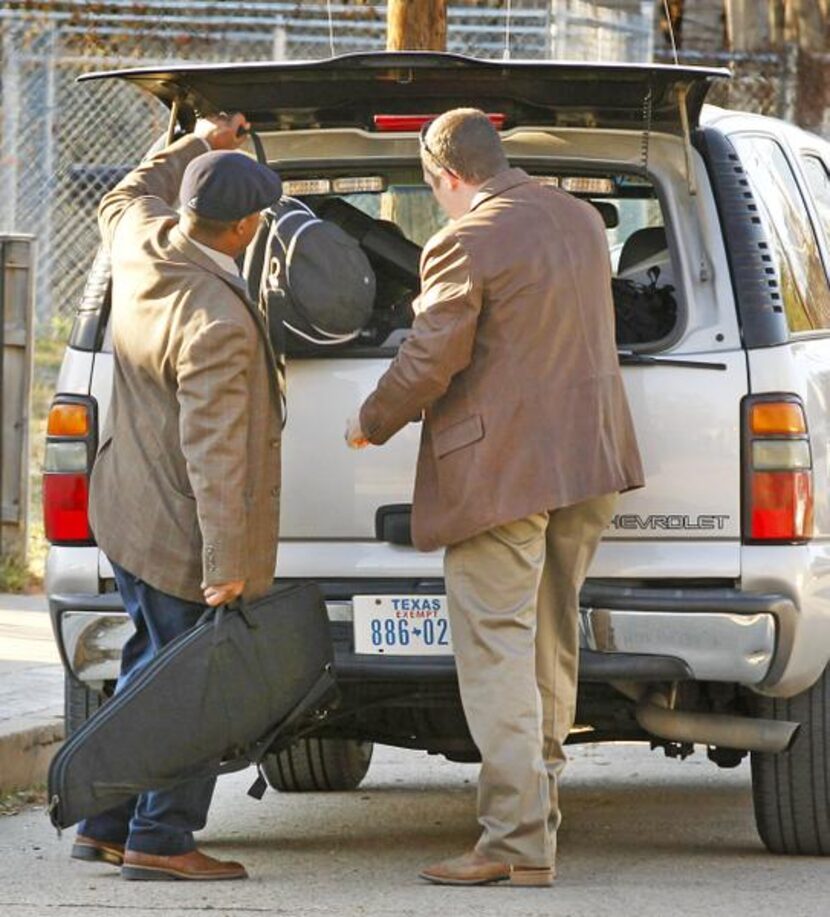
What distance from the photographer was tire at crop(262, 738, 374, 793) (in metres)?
7.76

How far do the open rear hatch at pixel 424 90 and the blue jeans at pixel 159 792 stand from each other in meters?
1.27

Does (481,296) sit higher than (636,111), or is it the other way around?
(636,111)

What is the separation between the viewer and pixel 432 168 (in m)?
5.91

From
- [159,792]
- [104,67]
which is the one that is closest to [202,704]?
[159,792]

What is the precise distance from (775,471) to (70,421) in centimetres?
181

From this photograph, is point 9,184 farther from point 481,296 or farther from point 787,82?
point 481,296

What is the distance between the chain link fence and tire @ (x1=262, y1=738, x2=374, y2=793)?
7.40 metres

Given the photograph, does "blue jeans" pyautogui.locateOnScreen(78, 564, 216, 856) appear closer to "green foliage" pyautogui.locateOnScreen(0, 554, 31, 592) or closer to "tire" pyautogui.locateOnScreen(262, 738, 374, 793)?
"tire" pyautogui.locateOnScreen(262, 738, 374, 793)

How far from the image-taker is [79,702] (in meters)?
6.49

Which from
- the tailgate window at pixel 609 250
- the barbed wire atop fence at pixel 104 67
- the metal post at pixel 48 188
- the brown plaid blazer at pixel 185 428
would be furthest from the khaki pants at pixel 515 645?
the metal post at pixel 48 188

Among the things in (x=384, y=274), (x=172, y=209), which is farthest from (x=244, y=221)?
(x=384, y=274)

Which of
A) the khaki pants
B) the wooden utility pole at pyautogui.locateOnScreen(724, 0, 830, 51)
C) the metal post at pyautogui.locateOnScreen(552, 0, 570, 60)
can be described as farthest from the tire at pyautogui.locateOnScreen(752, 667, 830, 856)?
the wooden utility pole at pyautogui.locateOnScreen(724, 0, 830, 51)

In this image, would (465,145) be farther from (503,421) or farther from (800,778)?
(800,778)

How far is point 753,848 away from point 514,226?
1.99 meters
